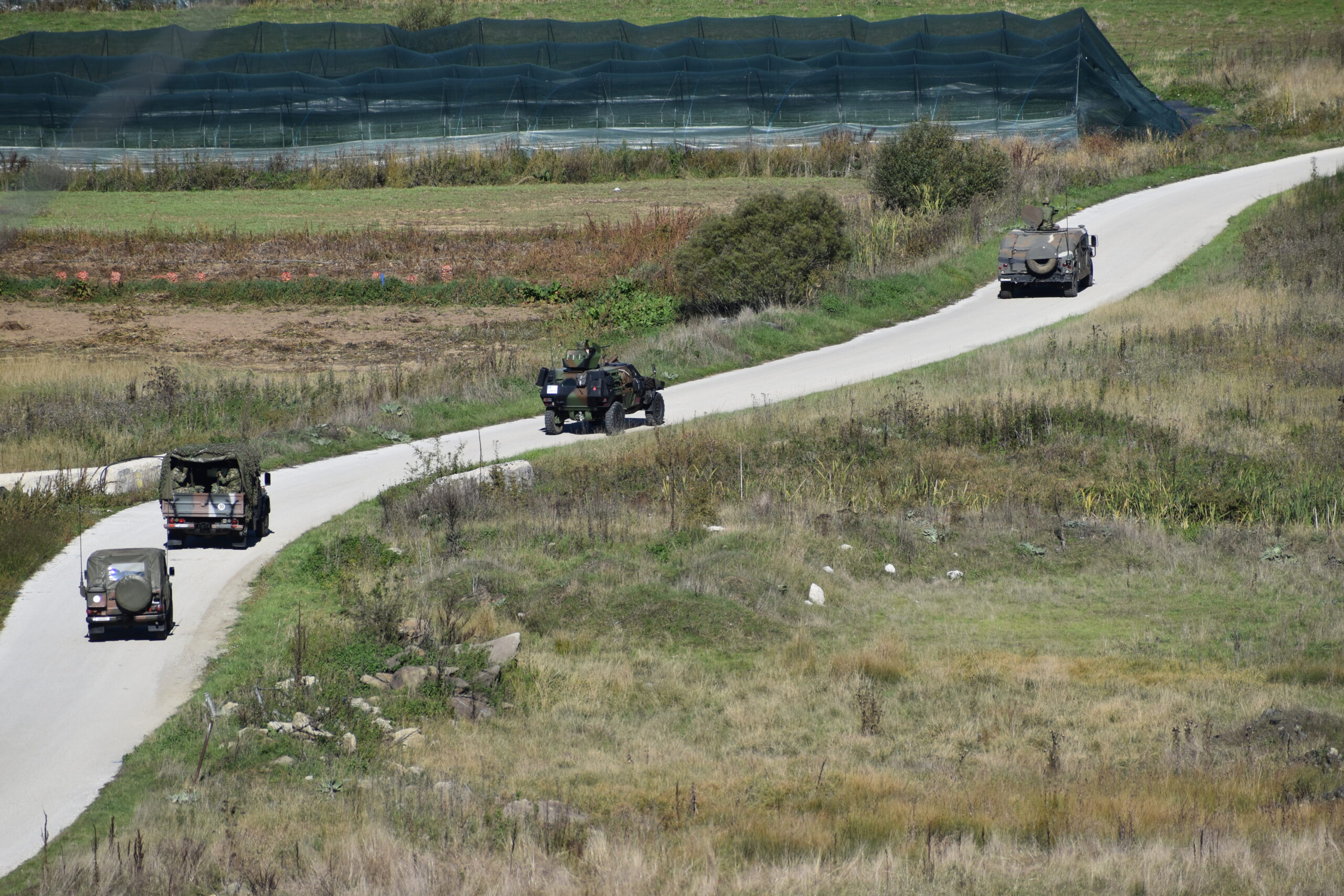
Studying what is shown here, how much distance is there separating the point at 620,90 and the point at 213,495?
47417mm

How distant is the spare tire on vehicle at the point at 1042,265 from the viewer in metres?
38.8

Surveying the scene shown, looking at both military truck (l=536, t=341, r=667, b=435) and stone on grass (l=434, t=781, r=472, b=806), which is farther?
military truck (l=536, t=341, r=667, b=435)

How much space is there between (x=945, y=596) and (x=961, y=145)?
31.3 m

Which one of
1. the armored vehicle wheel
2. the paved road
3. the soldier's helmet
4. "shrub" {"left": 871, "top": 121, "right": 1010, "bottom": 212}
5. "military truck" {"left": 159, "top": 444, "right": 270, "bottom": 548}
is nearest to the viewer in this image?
the paved road

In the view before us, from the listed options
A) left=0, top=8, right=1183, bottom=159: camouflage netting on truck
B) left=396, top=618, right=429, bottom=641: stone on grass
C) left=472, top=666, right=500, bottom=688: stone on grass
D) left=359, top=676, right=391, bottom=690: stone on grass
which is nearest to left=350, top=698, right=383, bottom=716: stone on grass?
left=359, top=676, right=391, bottom=690: stone on grass

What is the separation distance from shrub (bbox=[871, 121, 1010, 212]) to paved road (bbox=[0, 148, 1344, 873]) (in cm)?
646

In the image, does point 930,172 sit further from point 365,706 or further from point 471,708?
point 365,706

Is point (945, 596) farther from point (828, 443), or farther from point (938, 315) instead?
point (938, 315)

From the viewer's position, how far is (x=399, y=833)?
10.8 m

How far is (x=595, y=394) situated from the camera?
26.2 m

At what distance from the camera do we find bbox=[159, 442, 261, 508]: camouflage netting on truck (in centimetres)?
1934

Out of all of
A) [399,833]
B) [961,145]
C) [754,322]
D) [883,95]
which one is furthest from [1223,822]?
[883,95]

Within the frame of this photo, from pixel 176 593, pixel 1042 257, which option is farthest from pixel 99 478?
pixel 1042 257

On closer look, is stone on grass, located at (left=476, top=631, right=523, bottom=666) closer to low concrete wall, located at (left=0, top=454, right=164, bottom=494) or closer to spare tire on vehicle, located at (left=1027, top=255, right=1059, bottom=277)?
low concrete wall, located at (left=0, top=454, right=164, bottom=494)
